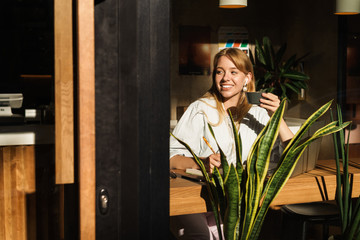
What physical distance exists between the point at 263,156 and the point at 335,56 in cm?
221

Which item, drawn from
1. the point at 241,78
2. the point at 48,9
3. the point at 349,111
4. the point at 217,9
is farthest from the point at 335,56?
the point at 48,9

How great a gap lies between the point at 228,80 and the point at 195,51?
59.1 inches

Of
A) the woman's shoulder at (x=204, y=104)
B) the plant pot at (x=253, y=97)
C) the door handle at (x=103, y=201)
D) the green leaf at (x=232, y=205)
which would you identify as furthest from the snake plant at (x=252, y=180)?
the woman's shoulder at (x=204, y=104)

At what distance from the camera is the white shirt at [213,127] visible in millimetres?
2484

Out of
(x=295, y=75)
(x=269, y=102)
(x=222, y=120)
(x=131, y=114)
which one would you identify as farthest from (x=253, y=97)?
(x=295, y=75)

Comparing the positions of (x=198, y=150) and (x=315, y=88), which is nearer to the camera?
(x=198, y=150)

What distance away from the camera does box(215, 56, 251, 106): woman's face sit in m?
2.72

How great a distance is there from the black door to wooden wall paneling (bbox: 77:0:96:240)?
5 centimetres

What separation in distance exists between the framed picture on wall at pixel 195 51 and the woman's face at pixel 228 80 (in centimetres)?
47

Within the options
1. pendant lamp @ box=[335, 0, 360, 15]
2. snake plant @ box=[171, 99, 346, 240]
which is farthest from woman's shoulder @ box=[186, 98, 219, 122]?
pendant lamp @ box=[335, 0, 360, 15]

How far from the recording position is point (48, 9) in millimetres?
1468

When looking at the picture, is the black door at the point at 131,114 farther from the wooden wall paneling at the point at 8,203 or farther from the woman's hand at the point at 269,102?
the woman's hand at the point at 269,102

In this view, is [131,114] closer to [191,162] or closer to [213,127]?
[191,162]

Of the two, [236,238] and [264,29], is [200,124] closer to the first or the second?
[236,238]
